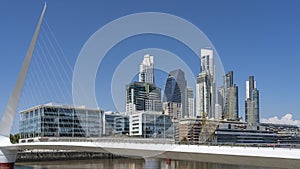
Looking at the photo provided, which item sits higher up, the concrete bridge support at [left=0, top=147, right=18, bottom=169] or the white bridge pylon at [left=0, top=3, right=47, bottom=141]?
the white bridge pylon at [left=0, top=3, right=47, bottom=141]

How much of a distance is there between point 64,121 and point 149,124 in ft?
79.9

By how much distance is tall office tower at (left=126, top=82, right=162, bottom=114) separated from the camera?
28.5 metres

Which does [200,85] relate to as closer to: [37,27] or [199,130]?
[37,27]


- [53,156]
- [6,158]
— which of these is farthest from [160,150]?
[53,156]

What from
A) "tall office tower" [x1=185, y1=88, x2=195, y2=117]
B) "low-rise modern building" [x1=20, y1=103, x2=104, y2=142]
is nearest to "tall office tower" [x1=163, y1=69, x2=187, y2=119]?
Answer: "tall office tower" [x1=185, y1=88, x2=195, y2=117]

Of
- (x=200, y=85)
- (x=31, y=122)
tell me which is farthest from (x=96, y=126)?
(x=200, y=85)

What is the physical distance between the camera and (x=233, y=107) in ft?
346

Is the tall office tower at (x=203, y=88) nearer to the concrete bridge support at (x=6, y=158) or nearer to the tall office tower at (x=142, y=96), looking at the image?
the tall office tower at (x=142, y=96)

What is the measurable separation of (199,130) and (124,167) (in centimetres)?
2142

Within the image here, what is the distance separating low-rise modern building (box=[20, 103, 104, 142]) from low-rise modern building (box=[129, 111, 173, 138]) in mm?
13969

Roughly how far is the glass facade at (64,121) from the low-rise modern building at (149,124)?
14052 mm

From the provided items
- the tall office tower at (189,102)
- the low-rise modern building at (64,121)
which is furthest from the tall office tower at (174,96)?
the low-rise modern building at (64,121)

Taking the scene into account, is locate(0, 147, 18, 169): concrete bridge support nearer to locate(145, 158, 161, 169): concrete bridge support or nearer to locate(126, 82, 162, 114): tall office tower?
locate(126, 82, 162, 114): tall office tower

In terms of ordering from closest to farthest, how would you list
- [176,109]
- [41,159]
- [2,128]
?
[2,128], [176,109], [41,159]
